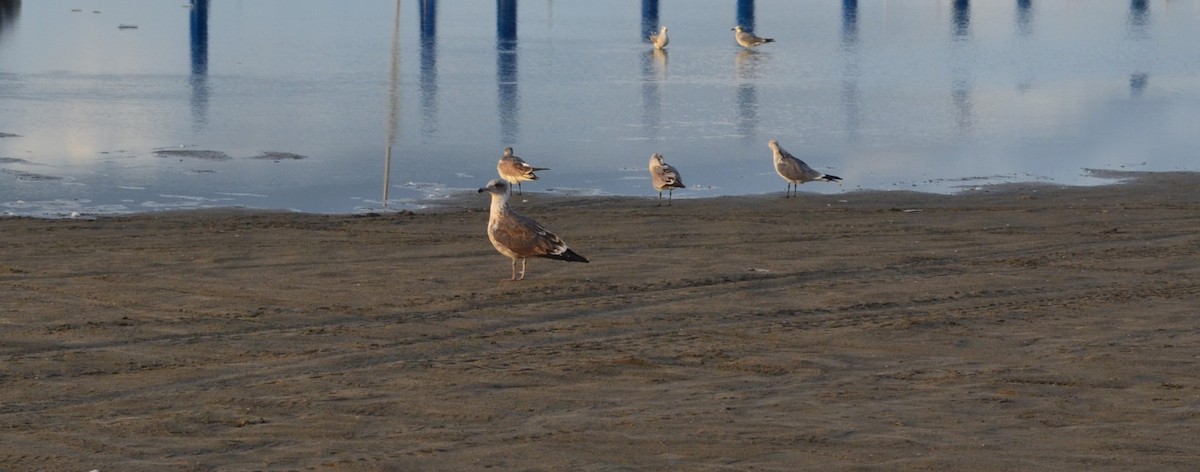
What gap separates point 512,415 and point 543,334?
2150 millimetres

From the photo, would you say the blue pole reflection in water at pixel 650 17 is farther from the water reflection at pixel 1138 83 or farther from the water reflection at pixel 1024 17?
the water reflection at pixel 1138 83

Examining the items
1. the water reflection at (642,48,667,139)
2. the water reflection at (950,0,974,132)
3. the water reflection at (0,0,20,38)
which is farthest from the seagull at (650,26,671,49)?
the water reflection at (0,0,20,38)

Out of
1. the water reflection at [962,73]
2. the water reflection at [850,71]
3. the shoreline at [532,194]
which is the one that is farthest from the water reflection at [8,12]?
the shoreline at [532,194]

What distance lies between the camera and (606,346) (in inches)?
388

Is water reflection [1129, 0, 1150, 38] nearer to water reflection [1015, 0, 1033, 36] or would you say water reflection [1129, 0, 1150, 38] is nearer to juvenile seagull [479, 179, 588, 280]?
water reflection [1015, 0, 1033, 36]

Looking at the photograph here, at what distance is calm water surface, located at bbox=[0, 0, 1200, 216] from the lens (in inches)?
780

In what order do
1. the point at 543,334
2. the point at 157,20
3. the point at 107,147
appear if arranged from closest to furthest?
the point at 543,334 < the point at 107,147 < the point at 157,20

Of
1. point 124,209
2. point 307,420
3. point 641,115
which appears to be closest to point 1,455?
point 307,420

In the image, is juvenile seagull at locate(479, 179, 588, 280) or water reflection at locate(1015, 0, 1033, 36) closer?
juvenile seagull at locate(479, 179, 588, 280)

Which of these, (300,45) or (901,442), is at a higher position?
(300,45)

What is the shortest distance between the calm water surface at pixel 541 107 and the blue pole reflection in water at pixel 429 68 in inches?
4.0

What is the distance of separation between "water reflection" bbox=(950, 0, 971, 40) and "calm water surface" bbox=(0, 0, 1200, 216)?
53 cm

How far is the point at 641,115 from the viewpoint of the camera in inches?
1080

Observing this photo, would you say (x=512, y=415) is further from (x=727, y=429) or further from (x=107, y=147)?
(x=107, y=147)
